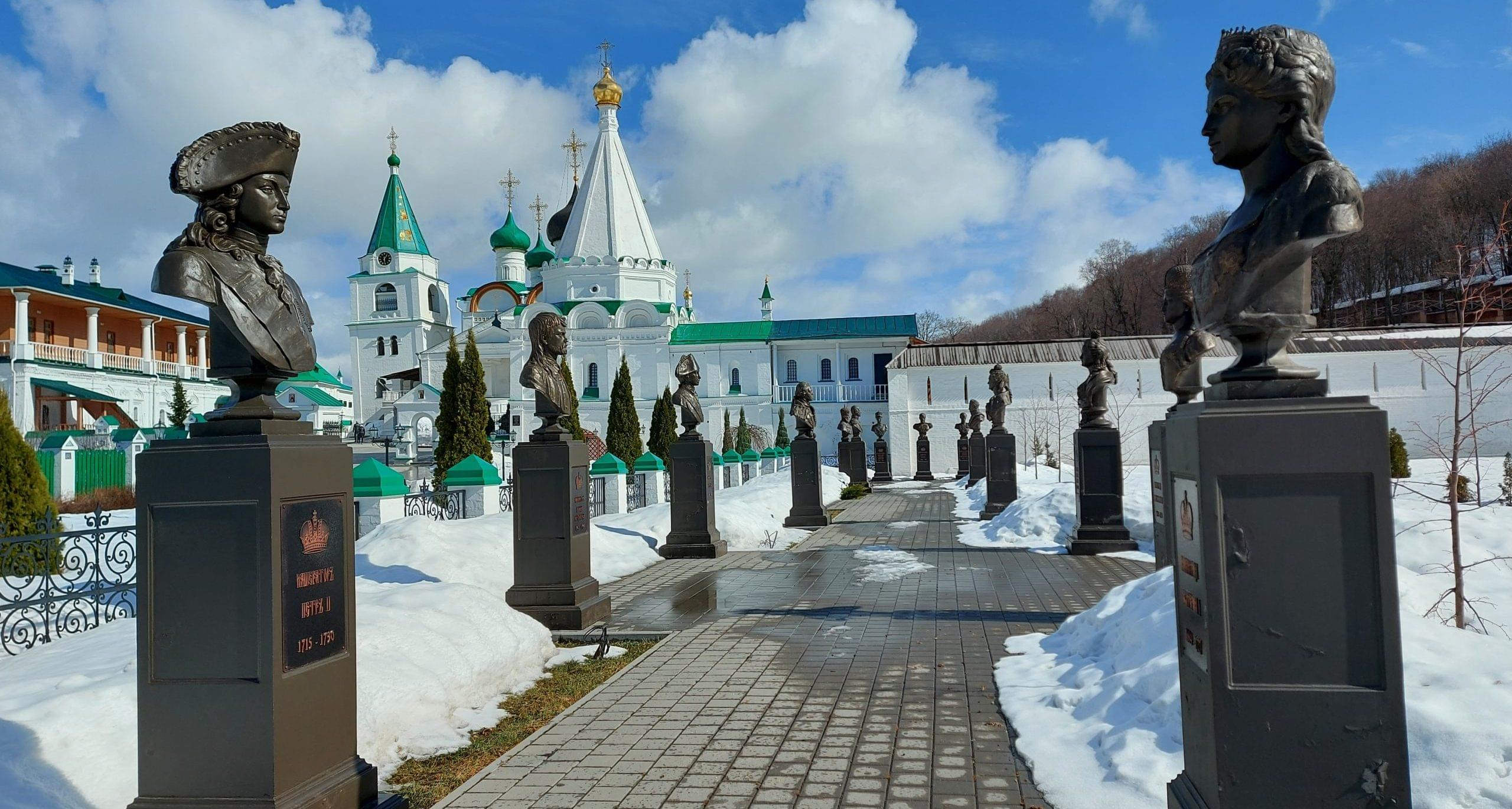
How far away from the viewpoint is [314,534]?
3869 millimetres

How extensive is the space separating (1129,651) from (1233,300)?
2672 mm

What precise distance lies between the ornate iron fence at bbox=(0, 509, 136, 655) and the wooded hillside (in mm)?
44882

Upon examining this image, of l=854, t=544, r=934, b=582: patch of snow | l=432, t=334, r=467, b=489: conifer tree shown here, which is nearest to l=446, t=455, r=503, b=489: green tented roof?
l=854, t=544, r=934, b=582: patch of snow

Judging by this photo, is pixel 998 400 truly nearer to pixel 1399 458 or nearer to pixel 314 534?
pixel 1399 458

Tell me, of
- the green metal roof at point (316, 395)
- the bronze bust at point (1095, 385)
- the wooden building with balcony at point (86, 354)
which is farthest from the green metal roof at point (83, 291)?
the bronze bust at point (1095, 385)

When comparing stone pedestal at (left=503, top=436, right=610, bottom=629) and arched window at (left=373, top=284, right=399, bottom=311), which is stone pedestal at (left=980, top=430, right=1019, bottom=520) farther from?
arched window at (left=373, top=284, right=399, bottom=311)

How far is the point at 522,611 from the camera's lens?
843 centimetres

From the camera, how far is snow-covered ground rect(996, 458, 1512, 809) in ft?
11.7

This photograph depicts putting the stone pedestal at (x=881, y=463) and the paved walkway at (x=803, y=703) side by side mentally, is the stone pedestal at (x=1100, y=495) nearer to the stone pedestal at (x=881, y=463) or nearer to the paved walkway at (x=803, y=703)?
the paved walkway at (x=803, y=703)

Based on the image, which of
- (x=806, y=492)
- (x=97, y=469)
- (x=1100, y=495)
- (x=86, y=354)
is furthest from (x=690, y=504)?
(x=86, y=354)

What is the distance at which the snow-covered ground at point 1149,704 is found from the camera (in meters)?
3.56

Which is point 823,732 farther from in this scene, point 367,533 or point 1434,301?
point 1434,301

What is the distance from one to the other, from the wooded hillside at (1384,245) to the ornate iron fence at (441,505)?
3994cm

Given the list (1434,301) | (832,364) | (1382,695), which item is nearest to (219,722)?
(1382,695)
